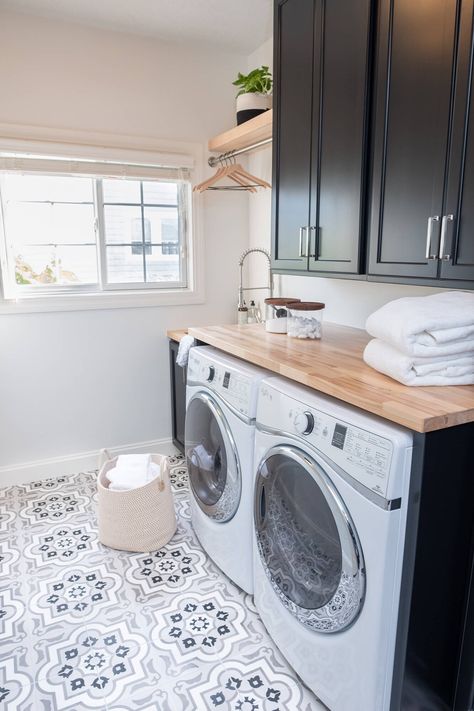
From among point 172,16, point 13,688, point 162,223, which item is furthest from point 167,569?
point 172,16

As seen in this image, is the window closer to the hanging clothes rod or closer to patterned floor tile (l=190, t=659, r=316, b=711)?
the hanging clothes rod

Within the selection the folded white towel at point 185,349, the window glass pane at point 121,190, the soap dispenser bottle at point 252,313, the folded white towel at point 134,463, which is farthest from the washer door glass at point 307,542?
the window glass pane at point 121,190

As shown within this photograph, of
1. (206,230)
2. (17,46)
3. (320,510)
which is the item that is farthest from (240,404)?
(17,46)

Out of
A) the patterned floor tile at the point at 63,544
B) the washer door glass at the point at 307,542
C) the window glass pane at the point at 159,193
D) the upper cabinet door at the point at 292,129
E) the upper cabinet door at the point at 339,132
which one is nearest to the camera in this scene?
the washer door glass at the point at 307,542

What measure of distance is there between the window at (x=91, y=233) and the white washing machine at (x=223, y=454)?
1.09 meters

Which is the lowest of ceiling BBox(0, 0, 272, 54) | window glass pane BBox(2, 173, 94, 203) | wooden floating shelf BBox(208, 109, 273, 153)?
window glass pane BBox(2, 173, 94, 203)

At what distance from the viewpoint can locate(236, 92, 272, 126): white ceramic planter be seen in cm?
265

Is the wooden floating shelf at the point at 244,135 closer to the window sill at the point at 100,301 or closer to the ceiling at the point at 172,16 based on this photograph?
the ceiling at the point at 172,16

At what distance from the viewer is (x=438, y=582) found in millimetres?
1270

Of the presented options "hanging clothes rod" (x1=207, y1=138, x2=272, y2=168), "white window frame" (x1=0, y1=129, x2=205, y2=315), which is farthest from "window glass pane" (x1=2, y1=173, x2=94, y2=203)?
"hanging clothes rod" (x1=207, y1=138, x2=272, y2=168)

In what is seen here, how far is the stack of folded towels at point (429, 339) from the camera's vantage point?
1.31 m

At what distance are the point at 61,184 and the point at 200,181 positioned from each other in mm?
846

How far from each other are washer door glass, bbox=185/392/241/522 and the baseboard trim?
981 millimetres

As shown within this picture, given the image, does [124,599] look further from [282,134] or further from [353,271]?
[282,134]
